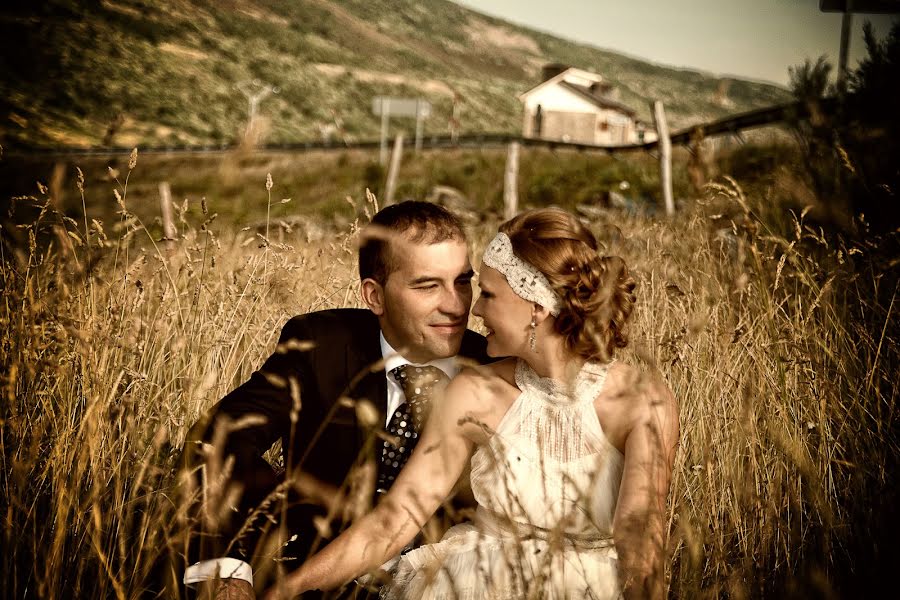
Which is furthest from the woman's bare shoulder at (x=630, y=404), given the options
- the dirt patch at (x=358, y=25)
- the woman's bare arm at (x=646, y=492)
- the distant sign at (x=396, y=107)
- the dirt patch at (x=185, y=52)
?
the dirt patch at (x=358, y=25)


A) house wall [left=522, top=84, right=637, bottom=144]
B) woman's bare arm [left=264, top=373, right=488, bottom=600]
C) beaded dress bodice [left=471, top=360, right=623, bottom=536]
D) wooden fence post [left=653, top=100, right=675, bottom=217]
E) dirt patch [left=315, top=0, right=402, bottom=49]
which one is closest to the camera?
woman's bare arm [left=264, top=373, right=488, bottom=600]

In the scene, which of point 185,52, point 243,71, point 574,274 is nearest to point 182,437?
point 574,274

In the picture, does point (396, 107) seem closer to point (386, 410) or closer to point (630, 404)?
point (386, 410)

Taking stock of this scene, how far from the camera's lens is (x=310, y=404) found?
227 centimetres

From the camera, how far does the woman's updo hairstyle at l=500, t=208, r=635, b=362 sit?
2.02m

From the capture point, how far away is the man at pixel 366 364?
6.79 feet

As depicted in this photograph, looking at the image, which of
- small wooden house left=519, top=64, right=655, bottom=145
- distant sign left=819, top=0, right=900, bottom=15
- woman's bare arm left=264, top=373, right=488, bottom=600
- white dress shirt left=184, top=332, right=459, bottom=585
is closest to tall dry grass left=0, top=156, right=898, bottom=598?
white dress shirt left=184, top=332, right=459, bottom=585

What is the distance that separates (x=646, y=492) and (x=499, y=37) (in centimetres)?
13613

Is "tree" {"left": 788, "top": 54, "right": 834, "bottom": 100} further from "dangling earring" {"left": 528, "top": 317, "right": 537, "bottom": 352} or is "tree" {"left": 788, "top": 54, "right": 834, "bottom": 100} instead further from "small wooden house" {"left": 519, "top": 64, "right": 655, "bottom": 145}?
"small wooden house" {"left": 519, "top": 64, "right": 655, "bottom": 145}

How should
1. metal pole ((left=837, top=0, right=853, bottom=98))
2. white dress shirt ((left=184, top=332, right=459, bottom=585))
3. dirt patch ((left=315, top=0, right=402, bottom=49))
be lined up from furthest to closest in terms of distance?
dirt patch ((left=315, top=0, right=402, bottom=49)), metal pole ((left=837, top=0, right=853, bottom=98)), white dress shirt ((left=184, top=332, right=459, bottom=585))

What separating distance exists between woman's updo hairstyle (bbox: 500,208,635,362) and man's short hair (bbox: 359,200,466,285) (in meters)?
0.34

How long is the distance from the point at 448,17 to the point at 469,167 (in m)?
116

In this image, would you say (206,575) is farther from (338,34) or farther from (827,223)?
(338,34)

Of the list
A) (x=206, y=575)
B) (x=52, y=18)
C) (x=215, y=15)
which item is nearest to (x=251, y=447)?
(x=206, y=575)
